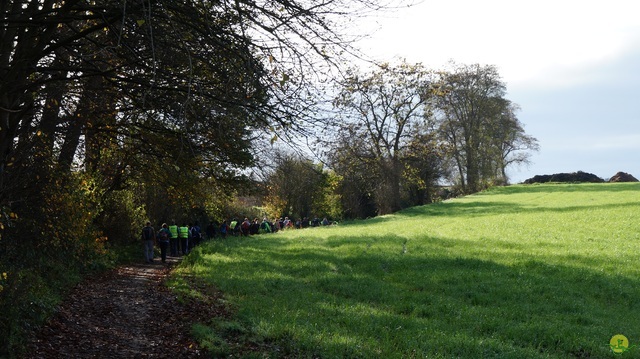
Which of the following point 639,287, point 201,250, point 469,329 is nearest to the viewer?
point 469,329

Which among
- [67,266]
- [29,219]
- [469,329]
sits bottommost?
[469,329]

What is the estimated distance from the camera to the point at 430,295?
11.4 m

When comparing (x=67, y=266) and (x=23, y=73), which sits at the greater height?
(x=23, y=73)

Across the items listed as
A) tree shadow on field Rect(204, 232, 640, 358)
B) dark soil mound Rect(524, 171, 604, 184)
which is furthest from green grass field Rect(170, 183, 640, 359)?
dark soil mound Rect(524, 171, 604, 184)

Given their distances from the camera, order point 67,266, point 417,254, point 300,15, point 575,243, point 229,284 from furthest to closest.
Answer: point 575,243, point 417,254, point 67,266, point 229,284, point 300,15

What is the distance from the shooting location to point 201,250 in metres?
20.3

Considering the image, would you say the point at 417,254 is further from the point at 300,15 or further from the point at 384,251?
the point at 300,15

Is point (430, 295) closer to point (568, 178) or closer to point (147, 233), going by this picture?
point (147, 233)

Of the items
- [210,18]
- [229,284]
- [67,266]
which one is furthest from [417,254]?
[210,18]

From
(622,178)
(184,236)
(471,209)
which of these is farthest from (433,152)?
(622,178)

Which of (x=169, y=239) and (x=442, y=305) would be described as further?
(x=169, y=239)

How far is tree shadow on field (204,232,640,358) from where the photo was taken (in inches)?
316

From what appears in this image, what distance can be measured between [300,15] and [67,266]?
34.6 ft

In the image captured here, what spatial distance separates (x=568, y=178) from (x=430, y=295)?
63.1m
